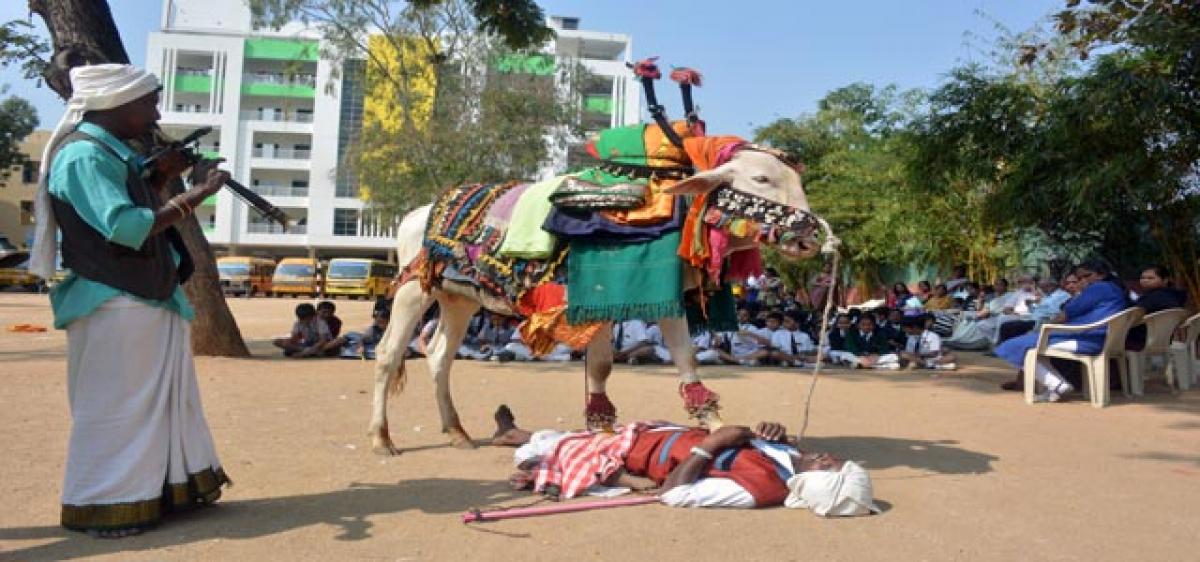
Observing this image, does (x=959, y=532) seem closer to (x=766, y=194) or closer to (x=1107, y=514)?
(x=1107, y=514)

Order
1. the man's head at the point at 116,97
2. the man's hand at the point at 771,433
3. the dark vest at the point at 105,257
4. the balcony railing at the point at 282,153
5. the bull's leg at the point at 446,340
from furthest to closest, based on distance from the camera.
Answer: the balcony railing at the point at 282,153 < the bull's leg at the point at 446,340 < the man's hand at the point at 771,433 < the man's head at the point at 116,97 < the dark vest at the point at 105,257

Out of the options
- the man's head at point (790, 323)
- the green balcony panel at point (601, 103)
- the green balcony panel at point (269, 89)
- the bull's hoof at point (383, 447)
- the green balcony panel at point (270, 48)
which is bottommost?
the bull's hoof at point (383, 447)

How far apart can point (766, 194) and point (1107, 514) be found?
7.39 feet

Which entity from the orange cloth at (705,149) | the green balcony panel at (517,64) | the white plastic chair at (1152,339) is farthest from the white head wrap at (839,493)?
the green balcony panel at (517,64)

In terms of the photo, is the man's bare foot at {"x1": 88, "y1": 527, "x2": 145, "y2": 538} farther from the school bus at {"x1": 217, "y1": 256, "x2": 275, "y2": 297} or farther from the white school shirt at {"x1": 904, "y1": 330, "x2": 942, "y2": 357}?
the school bus at {"x1": 217, "y1": 256, "x2": 275, "y2": 297}

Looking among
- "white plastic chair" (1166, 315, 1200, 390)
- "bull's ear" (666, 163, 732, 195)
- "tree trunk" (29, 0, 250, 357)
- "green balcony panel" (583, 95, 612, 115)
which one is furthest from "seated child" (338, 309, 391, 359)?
"green balcony panel" (583, 95, 612, 115)

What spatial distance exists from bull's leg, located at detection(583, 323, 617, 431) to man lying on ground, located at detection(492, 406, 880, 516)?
43 centimetres

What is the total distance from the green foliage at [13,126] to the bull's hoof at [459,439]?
40817 millimetres

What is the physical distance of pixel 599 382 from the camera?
5.34m

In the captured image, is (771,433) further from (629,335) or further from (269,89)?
(269,89)

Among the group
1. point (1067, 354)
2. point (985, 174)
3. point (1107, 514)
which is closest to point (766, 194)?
point (1107, 514)

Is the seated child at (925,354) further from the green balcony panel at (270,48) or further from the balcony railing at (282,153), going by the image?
the balcony railing at (282,153)

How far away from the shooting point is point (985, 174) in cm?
1327

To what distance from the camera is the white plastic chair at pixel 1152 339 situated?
880 cm
